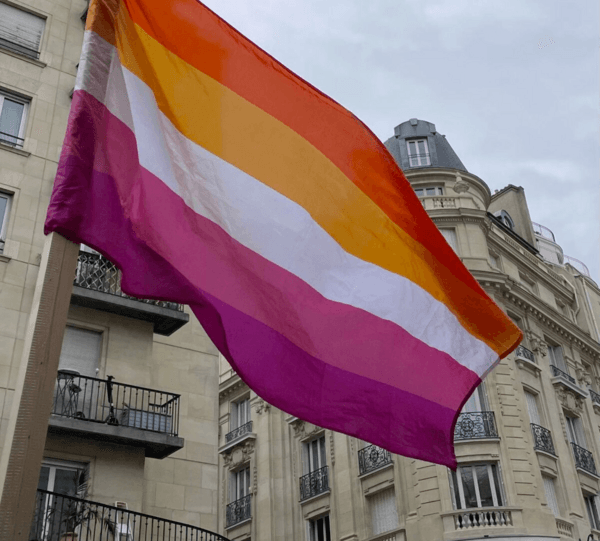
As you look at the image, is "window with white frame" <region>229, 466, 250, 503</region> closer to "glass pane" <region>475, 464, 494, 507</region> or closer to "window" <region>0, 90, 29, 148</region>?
"glass pane" <region>475, 464, 494, 507</region>

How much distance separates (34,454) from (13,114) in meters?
14.0

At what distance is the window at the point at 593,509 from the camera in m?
32.0

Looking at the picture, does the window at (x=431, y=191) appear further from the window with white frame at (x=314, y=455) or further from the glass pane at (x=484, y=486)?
the glass pane at (x=484, y=486)

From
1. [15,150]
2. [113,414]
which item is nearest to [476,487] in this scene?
[113,414]

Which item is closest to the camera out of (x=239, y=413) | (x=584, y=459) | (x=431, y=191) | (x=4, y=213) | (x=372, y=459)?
(x=4, y=213)

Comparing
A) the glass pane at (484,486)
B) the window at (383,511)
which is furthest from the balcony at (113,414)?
the window at (383,511)

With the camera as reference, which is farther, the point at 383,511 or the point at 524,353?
the point at 524,353

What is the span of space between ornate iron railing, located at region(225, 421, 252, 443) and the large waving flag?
3074cm

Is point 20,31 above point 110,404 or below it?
above

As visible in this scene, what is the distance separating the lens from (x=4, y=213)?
16.0m

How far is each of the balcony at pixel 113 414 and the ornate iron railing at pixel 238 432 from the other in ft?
A: 71.3

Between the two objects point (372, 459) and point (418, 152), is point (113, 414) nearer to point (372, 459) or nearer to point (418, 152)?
point (372, 459)

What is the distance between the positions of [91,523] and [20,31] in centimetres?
1096

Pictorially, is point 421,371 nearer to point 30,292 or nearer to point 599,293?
point 30,292
